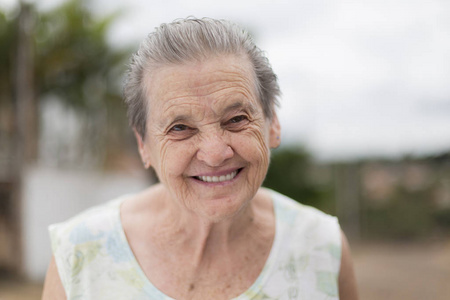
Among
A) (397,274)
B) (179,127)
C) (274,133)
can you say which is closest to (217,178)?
(179,127)

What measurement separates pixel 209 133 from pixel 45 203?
26.0ft

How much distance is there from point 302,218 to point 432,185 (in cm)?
919

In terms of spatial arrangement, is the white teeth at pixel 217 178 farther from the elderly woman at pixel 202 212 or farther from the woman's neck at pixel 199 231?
the woman's neck at pixel 199 231

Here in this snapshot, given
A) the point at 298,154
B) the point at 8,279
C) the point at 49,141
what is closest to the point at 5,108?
the point at 49,141

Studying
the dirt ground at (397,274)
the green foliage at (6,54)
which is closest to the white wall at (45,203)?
the dirt ground at (397,274)

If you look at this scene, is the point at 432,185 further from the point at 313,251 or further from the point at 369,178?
the point at 313,251

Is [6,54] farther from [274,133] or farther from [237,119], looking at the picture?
[237,119]

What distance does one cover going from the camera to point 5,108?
1012cm

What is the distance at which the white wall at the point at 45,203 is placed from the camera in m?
Answer: 8.37

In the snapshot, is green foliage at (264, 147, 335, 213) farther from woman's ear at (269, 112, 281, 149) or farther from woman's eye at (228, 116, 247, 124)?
woman's eye at (228, 116, 247, 124)

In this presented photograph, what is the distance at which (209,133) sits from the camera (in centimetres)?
152

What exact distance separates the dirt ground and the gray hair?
6.19m

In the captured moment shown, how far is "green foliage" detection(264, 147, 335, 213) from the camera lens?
1107 cm

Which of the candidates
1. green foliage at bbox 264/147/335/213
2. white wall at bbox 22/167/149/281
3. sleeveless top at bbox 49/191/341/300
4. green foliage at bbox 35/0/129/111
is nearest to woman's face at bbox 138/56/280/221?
sleeveless top at bbox 49/191/341/300
